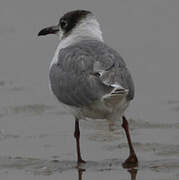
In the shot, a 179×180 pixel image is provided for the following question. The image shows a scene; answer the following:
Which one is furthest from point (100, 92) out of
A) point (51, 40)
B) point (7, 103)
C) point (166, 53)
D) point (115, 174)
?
point (51, 40)

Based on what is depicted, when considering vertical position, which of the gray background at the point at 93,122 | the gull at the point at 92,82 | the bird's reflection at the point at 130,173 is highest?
the gull at the point at 92,82

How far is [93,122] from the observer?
11242 millimetres

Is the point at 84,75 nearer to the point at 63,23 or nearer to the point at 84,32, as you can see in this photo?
the point at 84,32

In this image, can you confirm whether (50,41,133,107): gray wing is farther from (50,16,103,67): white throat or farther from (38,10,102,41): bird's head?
(38,10,102,41): bird's head

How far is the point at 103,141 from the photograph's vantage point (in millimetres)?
10266

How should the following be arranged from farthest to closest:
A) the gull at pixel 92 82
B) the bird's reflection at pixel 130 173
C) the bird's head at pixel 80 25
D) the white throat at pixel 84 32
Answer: the bird's head at pixel 80 25 → the white throat at pixel 84 32 → the gull at pixel 92 82 → the bird's reflection at pixel 130 173

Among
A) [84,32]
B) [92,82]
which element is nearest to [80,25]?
[84,32]

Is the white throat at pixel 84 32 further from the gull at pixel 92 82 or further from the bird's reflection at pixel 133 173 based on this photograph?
the bird's reflection at pixel 133 173

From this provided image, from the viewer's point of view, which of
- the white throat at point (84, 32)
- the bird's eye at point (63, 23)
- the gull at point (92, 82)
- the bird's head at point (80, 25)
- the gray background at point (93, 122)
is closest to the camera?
the gull at point (92, 82)

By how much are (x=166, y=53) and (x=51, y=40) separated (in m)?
2.42

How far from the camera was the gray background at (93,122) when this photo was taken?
30.9ft

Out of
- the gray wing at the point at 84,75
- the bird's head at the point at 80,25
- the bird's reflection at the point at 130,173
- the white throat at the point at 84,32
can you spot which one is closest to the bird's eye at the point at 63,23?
the bird's head at the point at 80,25

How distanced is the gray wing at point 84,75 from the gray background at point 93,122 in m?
0.74

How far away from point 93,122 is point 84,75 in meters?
2.07
